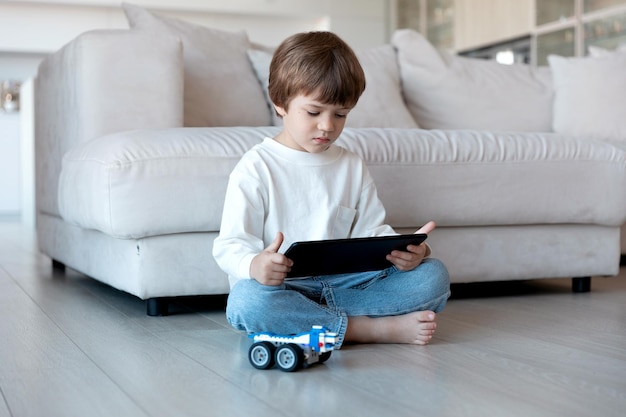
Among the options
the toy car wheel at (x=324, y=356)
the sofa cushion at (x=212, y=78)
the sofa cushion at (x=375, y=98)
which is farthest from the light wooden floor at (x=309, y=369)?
the sofa cushion at (x=375, y=98)

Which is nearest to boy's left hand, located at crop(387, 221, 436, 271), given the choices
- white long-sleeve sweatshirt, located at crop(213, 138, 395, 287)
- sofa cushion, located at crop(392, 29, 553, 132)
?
white long-sleeve sweatshirt, located at crop(213, 138, 395, 287)

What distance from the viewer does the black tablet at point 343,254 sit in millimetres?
1463

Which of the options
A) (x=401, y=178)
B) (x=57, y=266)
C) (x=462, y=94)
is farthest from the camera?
(x=462, y=94)

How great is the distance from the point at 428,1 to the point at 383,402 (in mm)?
6686

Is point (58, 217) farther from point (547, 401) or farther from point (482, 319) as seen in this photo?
point (547, 401)

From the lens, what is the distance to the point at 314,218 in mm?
1646

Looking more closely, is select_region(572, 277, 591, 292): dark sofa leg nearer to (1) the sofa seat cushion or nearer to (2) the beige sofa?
(2) the beige sofa

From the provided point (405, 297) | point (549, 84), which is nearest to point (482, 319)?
point (405, 297)

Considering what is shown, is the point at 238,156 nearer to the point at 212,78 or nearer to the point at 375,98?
the point at 212,78

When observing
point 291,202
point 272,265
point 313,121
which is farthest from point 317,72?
point 272,265

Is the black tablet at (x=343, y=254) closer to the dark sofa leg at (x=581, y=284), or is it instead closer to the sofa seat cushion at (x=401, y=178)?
the sofa seat cushion at (x=401, y=178)

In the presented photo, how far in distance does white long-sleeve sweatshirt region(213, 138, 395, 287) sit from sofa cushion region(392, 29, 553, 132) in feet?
4.44

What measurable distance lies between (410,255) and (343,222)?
16 cm

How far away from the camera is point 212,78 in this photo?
2646 mm
